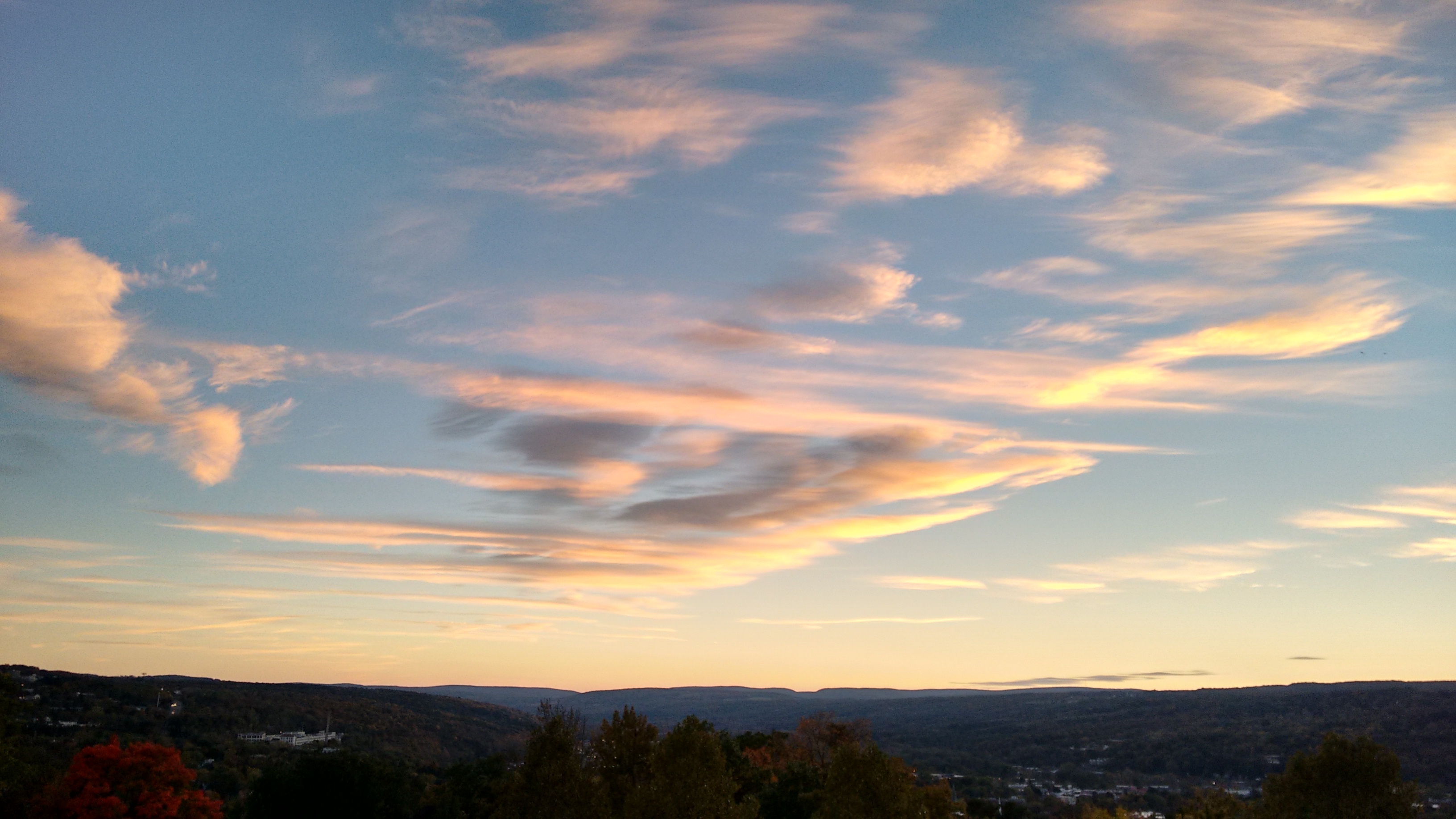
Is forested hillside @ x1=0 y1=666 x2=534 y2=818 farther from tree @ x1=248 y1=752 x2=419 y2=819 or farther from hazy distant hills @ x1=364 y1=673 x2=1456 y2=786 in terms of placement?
hazy distant hills @ x1=364 y1=673 x2=1456 y2=786

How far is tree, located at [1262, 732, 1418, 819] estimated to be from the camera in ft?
133

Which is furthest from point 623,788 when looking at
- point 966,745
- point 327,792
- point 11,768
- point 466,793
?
point 966,745

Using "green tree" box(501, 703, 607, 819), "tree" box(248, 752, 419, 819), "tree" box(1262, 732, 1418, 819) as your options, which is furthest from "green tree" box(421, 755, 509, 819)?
"tree" box(1262, 732, 1418, 819)

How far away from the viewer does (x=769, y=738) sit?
9744cm

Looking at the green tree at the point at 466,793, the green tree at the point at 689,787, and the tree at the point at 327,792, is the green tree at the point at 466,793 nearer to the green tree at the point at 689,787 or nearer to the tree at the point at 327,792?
the tree at the point at 327,792

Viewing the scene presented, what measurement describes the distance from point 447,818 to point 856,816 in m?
41.6

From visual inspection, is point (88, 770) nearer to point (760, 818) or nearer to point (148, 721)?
point (760, 818)

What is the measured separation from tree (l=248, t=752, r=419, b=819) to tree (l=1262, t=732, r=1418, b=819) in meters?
52.5

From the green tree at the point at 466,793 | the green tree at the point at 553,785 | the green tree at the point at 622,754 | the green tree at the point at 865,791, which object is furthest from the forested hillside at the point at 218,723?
the green tree at the point at 865,791

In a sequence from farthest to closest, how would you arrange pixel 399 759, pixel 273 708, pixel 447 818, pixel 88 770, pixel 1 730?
pixel 273 708, pixel 399 759, pixel 447 818, pixel 88 770, pixel 1 730

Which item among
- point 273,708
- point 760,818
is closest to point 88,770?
point 760,818

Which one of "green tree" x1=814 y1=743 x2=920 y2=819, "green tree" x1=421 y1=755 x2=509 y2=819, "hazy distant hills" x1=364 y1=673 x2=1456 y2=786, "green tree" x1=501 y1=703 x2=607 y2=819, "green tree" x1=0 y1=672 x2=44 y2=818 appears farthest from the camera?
"hazy distant hills" x1=364 y1=673 x2=1456 y2=786

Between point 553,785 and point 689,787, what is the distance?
5.54 m

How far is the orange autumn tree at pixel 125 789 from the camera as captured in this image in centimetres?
5156
